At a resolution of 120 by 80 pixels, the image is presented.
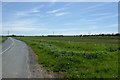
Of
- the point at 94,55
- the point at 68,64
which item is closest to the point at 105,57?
the point at 94,55

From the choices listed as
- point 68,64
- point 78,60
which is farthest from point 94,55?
point 68,64

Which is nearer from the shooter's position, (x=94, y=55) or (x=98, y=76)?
(x=98, y=76)

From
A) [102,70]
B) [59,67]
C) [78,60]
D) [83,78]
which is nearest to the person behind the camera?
[83,78]

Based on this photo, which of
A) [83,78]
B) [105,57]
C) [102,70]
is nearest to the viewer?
[83,78]

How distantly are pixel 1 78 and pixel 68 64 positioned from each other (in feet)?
17.3

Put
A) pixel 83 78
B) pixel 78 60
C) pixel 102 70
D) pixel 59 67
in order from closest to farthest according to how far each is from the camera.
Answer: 1. pixel 83 78
2. pixel 102 70
3. pixel 59 67
4. pixel 78 60

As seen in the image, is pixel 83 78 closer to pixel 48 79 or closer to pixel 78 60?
pixel 48 79

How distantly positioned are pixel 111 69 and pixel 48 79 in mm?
3658

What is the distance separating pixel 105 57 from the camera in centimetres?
1919

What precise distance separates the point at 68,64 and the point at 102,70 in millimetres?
2992

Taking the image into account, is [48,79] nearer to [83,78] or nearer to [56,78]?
[56,78]

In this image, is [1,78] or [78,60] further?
[78,60]

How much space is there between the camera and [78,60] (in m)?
17.1

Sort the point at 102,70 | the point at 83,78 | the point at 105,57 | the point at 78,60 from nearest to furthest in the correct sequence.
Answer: the point at 83,78 → the point at 102,70 → the point at 78,60 → the point at 105,57
